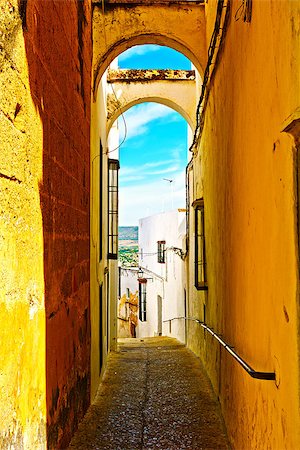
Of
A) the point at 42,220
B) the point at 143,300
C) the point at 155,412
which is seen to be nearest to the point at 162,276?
the point at 143,300

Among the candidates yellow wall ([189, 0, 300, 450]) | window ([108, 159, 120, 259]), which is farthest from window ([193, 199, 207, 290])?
window ([108, 159, 120, 259])

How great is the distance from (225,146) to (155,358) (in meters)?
5.61

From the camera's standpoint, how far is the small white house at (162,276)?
13.2 metres

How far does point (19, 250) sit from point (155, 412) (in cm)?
389

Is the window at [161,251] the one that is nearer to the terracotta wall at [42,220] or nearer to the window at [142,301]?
the window at [142,301]

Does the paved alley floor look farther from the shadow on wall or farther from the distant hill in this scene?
the distant hill

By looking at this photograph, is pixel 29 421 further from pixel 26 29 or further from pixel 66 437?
pixel 26 29

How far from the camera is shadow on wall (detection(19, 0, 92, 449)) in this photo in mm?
2975

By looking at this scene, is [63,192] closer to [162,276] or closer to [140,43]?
[140,43]

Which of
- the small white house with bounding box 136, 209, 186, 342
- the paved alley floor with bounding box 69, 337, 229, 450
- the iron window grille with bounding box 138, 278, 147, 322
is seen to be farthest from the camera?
the iron window grille with bounding box 138, 278, 147, 322

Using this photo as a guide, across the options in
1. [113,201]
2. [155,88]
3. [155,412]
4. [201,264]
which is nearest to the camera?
[155,412]

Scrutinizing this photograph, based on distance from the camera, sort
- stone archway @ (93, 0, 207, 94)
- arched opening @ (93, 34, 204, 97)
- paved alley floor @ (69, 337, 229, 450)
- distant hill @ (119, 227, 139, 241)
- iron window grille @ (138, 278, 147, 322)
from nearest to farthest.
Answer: paved alley floor @ (69, 337, 229, 450)
arched opening @ (93, 34, 204, 97)
stone archway @ (93, 0, 207, 94)
iron window grille @ (138, 278, 147, 322)
distant hill @ (119, 227, 139, 241)

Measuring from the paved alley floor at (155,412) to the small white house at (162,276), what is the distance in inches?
172

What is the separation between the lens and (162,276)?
58.4 feet
